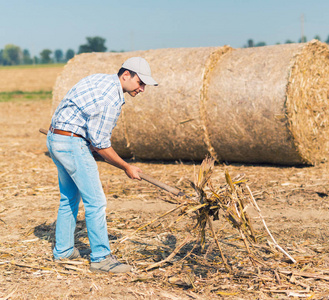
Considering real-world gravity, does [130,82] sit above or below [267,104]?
above

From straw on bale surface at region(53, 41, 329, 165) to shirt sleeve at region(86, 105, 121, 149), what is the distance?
4568 mm

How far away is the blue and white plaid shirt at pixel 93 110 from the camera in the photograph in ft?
14.7

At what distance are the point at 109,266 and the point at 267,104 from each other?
4923mm

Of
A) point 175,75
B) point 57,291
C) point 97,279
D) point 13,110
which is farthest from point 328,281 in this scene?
point 13,110

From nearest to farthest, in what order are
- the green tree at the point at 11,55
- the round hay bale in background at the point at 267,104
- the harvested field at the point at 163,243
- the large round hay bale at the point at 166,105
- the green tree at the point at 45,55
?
the harvested field at the point at 163,243
the round hay bale in background at the point at 267,104
the large round hay bale at the point at 166,105
the green tree at the point at 45,55
the green tree at the point at 11,55

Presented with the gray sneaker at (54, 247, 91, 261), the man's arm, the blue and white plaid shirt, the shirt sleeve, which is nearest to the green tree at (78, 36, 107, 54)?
the gray sneaker at (54, 247, 91, 261)

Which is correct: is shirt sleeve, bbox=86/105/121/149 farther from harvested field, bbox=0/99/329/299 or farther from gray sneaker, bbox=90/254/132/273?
gray sneaker, bbox=90/254/132/273

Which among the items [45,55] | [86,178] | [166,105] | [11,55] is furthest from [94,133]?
[11,55]

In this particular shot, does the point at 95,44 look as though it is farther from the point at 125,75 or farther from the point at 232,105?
the point at 125,75

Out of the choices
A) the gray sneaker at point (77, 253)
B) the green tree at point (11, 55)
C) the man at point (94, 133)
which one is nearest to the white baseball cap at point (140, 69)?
the man at point (94, 133)

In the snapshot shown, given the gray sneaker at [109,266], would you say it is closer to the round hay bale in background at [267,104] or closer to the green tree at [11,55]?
the round hay bale in background at [267,104]

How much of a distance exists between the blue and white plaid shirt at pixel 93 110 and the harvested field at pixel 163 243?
104cm

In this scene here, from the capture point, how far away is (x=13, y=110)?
19.7 meters

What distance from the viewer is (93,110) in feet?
14.7
